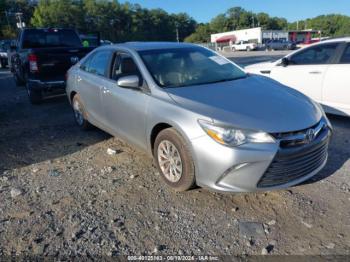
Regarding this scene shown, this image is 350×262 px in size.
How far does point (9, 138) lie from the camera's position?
19.7 ft

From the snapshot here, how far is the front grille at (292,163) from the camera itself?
3018mm

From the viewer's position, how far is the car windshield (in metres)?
4.00

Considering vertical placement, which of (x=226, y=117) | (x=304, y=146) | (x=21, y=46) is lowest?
(x=304, y=146)

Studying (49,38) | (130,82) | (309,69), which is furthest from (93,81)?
(49,38)

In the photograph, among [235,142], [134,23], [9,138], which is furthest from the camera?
[134,23]

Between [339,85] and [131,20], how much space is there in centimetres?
9856

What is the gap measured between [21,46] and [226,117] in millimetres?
8017

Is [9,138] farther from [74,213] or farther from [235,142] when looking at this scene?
[235,142]

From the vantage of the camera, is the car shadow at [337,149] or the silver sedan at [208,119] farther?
the car shadow at [337,149]

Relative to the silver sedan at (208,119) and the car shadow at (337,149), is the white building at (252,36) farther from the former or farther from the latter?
the silver sedan at (208,119)

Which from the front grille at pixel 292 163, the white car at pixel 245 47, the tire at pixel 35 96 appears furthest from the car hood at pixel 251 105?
the white car at pixel 245 47

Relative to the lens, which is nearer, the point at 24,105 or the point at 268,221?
the point at 268,221

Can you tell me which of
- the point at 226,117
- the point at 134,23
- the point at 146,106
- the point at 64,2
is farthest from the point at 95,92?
the point at 134,23

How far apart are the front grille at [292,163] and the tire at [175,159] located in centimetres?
71
